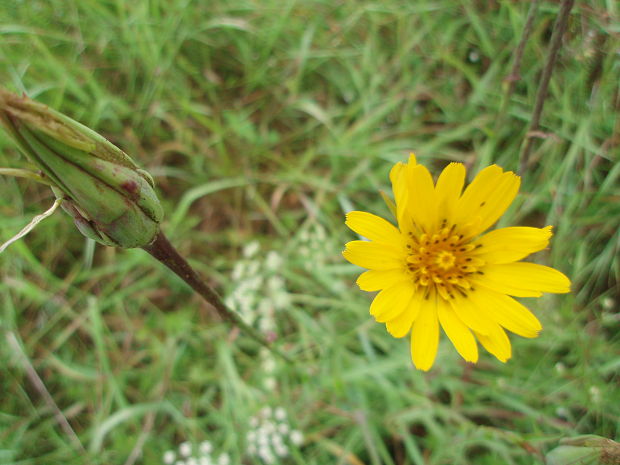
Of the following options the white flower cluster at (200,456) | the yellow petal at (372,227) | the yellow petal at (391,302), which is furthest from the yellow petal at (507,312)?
the white flower cluster at (200,456)

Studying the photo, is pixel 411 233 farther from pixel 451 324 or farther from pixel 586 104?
pixel 586 104

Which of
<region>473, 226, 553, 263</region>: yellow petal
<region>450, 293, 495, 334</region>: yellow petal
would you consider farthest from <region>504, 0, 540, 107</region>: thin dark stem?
<region>450, 293, 495, 334</region>: yellow petal

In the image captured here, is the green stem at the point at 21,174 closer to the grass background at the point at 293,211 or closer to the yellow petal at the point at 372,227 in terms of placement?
the yellow petal at the point at 372,227

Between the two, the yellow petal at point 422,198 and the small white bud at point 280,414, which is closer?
the yellow petal at point 422,198

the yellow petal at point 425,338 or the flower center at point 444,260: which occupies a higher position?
the flower center at point 444,260

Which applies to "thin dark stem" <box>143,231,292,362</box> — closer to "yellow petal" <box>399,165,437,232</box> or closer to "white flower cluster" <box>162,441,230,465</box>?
"yellow petal" <box>399,165,437,232</box>

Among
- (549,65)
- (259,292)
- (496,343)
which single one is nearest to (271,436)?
(259,292)

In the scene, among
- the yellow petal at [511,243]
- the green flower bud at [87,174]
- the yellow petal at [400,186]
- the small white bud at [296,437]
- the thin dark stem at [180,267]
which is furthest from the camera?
the small white bud at [296,437]

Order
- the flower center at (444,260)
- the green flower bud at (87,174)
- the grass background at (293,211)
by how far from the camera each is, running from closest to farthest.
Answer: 1. the green flower bud at (87,174)
2. the flower center at (444,260)
3. the grass background at (293,211)
